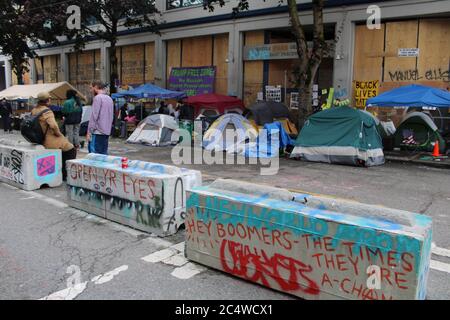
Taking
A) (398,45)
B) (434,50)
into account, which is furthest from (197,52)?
(434,50)

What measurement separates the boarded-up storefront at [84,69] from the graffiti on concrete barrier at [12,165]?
1954cm

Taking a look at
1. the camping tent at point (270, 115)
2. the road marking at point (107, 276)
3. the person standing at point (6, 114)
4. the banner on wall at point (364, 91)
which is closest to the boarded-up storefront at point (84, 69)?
the person standing at point (6, 114)

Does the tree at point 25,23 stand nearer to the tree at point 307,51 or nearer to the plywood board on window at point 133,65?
the plywood board on window at point 133,65

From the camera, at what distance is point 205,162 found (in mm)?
12203

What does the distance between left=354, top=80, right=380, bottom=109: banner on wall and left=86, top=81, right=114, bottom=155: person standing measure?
1071 centimetres

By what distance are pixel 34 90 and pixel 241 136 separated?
12.2m

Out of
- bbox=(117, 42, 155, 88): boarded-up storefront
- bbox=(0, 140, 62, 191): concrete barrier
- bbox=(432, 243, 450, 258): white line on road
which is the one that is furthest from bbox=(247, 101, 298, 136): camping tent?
bbox=(432, 243, 450, 258): white line on road

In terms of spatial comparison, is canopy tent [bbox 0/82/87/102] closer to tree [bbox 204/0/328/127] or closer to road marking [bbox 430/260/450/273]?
tree [bbox 204/0/328/127]

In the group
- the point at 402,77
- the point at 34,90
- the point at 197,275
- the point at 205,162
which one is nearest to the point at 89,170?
the point at 197,275

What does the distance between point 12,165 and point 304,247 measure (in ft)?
21.8

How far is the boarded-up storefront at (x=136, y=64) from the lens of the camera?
2392 centimetres

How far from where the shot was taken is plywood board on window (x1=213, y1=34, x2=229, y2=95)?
67.2ft

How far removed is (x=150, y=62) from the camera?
23.9 m

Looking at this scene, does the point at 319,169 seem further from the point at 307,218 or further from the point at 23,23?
the point at 23,23
